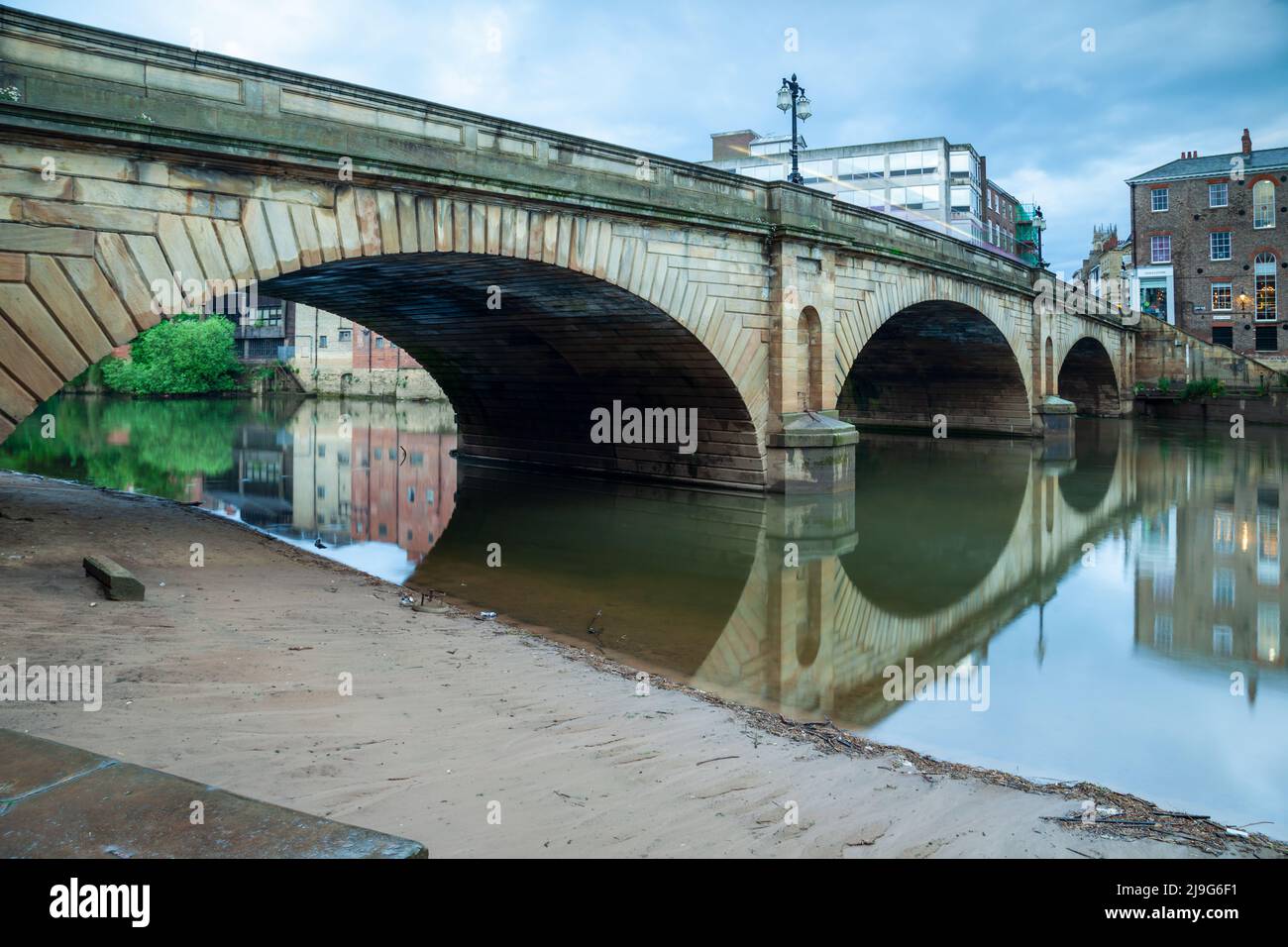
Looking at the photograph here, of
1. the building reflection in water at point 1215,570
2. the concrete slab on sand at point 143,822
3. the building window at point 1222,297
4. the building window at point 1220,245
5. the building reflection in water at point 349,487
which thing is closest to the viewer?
the concrete slab on sand at point 143,822

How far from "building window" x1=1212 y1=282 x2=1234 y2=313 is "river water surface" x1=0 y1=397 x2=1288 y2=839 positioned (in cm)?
2737

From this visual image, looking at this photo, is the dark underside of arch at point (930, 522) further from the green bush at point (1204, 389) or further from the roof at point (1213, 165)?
the roof at point (1213, 165)

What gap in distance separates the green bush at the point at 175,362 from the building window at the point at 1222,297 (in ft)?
187

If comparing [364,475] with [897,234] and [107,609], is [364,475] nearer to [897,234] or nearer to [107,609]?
[897,234]

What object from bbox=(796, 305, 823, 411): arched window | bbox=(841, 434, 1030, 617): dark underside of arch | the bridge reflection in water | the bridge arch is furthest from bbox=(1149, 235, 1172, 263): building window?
bbox=(796, 305, 823, 411): arched window

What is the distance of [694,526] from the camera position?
15992mm

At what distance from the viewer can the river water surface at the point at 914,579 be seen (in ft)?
23.3

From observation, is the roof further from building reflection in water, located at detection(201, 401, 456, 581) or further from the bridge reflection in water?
building reflection in water, located at detection(201, 401, 456, 581)

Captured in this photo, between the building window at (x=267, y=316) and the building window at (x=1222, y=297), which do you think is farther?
the building window at (x=267, y=316)

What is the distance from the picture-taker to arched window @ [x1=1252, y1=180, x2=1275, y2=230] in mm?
48469

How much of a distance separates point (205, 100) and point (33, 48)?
1526 mm

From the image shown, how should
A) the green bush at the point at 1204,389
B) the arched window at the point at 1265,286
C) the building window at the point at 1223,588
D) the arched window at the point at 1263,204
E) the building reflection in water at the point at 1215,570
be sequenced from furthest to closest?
the arched window at the point at 1265,286 → the arched window at the point at 1263,204 → the green bush at the point at 1204,389 → the building window at the point at 1223,588 → the building reflection in water at the point at 1215,570

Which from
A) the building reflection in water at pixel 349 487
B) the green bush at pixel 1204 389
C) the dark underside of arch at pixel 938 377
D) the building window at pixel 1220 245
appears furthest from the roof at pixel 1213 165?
the building reflection in water at pixel 349 487

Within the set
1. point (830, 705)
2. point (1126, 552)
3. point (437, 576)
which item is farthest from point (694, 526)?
point (830, 705)
